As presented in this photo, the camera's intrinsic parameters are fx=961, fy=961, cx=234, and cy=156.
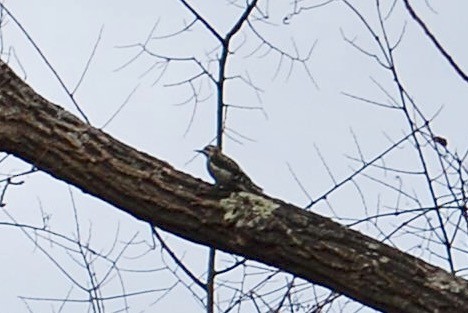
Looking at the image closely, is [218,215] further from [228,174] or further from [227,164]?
[227,164]

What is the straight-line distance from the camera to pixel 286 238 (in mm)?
1663

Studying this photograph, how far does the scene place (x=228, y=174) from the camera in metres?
1.96

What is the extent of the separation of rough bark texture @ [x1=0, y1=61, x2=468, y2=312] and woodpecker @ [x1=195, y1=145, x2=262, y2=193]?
55 mm

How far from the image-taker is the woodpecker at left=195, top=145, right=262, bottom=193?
1.87 metres

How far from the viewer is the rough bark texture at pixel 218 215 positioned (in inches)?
63.9

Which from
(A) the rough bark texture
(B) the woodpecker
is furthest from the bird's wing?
(A) the rough bark texture

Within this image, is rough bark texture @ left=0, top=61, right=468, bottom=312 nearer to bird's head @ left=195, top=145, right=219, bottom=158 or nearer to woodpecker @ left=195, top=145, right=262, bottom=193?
woodpecker @ left=195, top=145, right=262, bottom=193

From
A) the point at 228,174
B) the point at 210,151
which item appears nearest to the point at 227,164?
the point at 228,174

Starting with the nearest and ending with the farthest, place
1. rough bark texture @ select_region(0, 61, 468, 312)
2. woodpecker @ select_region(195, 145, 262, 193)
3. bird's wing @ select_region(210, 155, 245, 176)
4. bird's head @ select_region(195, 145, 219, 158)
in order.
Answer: rough bark texture @ select_region(0, 61, 468, 312) → woodpecker @ select_region(195, 145, 262, 193) → bird's wing @ select_region(210, 155, 245, 176) → bird's head @ select_region(195, 145, 219, 158)

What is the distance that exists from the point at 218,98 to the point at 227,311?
0.65 meters

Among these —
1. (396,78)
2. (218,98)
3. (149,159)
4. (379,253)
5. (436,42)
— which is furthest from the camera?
(218,98)

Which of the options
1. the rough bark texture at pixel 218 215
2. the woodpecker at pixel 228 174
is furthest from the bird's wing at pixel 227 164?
the rough bark texture at pixel 218 215

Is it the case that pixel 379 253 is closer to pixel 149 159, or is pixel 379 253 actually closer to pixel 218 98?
pixel 149 159

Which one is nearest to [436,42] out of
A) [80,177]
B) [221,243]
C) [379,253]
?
[379,253]
